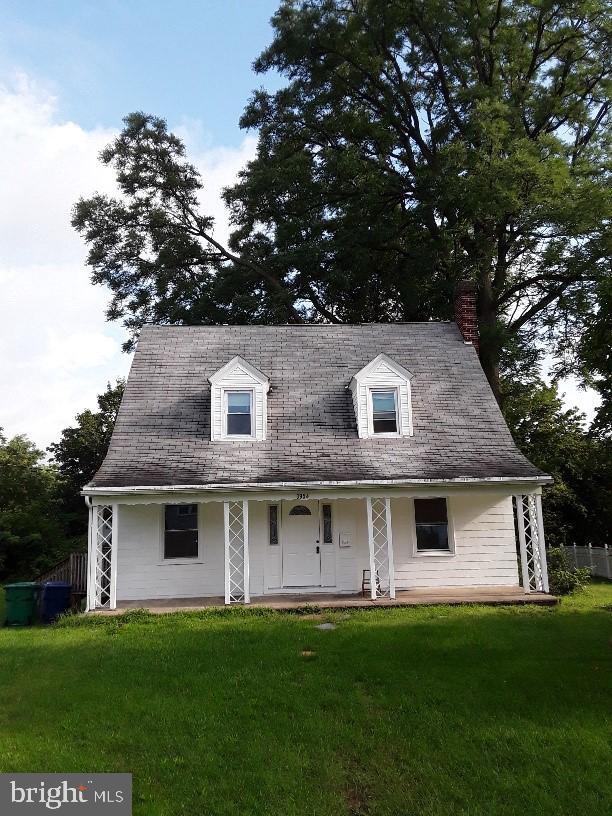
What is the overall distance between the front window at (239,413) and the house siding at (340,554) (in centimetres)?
200

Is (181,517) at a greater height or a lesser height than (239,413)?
lesser

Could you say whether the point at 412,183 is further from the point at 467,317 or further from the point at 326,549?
the point at 326,549

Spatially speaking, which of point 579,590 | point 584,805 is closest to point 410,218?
point 579,590

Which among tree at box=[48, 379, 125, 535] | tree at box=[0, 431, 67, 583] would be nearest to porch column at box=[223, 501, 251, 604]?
tree at box=[0, 431, 67, 583]

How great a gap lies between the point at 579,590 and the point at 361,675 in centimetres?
995

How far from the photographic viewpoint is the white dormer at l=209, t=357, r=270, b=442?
16.6 metres

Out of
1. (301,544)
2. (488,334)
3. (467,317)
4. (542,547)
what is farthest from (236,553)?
(488,334)

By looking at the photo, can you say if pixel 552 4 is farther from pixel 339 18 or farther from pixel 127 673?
pixel 127 673

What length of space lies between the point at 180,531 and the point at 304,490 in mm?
3410

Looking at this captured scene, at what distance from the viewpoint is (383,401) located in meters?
17.3

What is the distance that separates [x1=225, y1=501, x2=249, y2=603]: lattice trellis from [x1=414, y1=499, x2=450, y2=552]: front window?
4406mm

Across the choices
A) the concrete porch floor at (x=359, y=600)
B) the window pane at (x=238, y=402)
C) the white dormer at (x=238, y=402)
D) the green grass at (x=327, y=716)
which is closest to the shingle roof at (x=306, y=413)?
the white dormer at (x=238, y=402)

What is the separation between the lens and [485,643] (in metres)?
10.5

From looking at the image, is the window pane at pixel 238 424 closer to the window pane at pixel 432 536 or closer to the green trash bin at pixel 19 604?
the window pane at pixel 432 536
